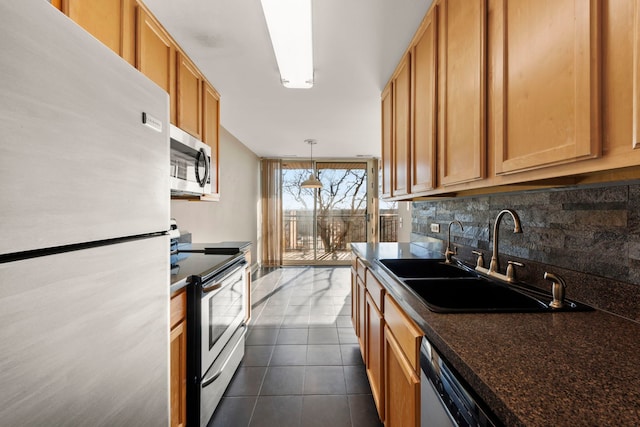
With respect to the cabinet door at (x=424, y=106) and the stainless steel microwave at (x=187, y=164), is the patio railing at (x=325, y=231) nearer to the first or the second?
the stainless steel microwave at (x=187, y=164)

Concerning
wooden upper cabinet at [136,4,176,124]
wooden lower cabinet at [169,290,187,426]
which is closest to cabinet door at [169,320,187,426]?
wooden lower cabinet at [169,290,187,426]

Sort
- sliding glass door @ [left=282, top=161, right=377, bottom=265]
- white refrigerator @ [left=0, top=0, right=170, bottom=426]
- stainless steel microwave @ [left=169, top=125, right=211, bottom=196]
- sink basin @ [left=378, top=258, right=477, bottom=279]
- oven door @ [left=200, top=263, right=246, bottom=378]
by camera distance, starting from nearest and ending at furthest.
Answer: white refrigerator @ [left=0, top=0, right=170, bottom=426]
oven door @ [left=200, top=263, right=246, bottom=378]
stainless steel microwave @ [left=169, top=125, right=211, bottom=196]
sink basin @ [left=378, top=258, right=477, bottom=279]
sliding glass door @ [left=282, top=161, right=377, bottom=265]

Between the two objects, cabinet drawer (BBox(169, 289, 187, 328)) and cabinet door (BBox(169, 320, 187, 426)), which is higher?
cabinet drawer (BBox(169, 289, 187, 328))

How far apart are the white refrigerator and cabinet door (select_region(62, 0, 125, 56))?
653 millimetres

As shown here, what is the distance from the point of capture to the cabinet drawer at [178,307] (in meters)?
1.31

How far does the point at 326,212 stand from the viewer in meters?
6.18

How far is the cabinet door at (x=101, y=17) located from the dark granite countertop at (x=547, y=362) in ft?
5.52

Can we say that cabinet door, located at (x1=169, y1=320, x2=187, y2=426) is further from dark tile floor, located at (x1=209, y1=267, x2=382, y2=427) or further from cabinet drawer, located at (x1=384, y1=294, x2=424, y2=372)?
cabinet drawer, located at (x1=384, y1=294, x2=424, y2=372)

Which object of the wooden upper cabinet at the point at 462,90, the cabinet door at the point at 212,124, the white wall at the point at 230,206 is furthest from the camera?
the white wall at the point at 230,206

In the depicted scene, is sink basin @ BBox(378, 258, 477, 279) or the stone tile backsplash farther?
sink basin @ BBox(378, 258, 477, 279)

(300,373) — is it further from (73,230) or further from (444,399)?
(73,230)

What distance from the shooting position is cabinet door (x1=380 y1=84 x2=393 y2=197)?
7.85 feet

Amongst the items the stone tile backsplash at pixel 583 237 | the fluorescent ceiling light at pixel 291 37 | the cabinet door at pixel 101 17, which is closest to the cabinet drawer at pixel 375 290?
the stone tile backsplash at pixel 583 237

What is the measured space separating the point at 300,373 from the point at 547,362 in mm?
1895
